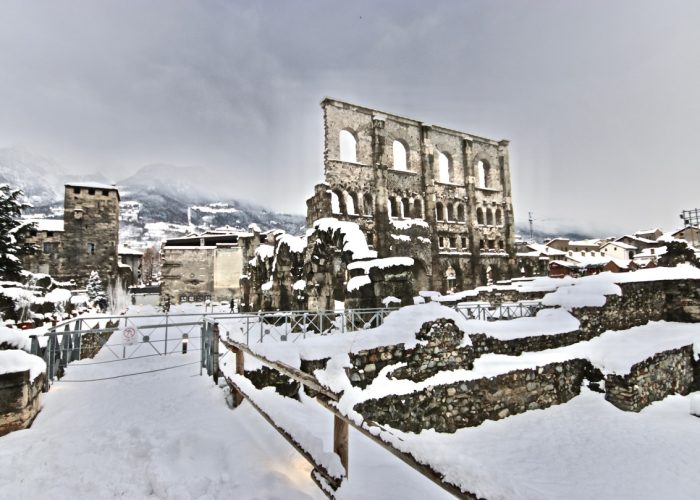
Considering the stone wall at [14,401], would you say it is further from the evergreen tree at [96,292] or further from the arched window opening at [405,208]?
the evergreen tree at [96,292]

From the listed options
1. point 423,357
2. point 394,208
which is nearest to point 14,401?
point 423,357

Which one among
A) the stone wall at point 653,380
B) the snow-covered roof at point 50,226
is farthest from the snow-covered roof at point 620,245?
the snow-covered roof at point 50,226

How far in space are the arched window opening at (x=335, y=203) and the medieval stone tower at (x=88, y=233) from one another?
26312mm

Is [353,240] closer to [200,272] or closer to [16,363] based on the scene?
[16,363]

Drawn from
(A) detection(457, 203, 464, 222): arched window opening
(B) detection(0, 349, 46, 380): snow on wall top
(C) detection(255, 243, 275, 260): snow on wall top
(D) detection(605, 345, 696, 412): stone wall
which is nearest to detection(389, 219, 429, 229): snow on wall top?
(A) detection(457, 203, 464, 222): arched window opening

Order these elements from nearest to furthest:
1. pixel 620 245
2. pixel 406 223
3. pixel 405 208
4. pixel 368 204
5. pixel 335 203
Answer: pixel 335 203 → pixel 368 204 → pixel 406 223 → pixel 405 208 → pixel 620 245

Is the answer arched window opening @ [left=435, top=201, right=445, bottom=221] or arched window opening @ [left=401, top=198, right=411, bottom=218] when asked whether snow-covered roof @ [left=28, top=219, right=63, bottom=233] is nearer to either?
arched window opening @ [left=401, top=198, right=411, bottom=218]

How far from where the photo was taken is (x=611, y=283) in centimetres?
1284

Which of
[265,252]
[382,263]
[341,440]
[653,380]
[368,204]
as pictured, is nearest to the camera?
[341,440]

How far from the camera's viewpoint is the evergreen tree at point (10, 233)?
14.8 metres

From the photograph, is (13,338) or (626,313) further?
(626,313)

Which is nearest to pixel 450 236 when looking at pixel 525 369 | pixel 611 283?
pixel 611 283

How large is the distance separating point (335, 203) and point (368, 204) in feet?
10.2

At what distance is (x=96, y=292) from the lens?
33.0m
